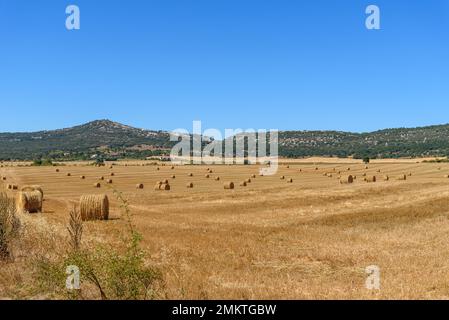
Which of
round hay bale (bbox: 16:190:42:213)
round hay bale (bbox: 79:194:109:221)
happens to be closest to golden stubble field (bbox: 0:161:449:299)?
round hay bale (bbox: 79:194:109:221)

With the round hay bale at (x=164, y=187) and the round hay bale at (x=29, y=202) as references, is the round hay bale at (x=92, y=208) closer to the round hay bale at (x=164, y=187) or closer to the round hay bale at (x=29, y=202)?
the round hay bale at (x=29, y=202)

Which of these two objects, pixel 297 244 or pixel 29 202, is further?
pixel 29 202

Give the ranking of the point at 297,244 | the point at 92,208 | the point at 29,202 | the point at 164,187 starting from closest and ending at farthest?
the point at 297,244 → the point at 92,208 → the point at 29,202 → the point at 164,187

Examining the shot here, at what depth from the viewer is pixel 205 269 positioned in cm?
1345

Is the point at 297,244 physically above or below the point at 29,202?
below

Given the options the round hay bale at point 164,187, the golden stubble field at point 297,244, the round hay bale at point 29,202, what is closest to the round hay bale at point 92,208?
the golden stubble field at point 297,244

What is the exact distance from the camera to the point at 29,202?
94.0 ft

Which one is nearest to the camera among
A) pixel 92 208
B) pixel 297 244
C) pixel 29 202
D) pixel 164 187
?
pixel 297 244

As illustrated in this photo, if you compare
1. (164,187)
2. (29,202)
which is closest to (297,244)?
(29,202)

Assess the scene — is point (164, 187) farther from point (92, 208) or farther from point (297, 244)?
point (297, 244)

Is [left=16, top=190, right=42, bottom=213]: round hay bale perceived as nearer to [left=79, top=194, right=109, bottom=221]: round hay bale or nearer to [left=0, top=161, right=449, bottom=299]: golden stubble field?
[left=0, top=161, right=449, bottom=299]: golden stubble field

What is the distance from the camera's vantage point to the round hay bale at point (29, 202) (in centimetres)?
2855
